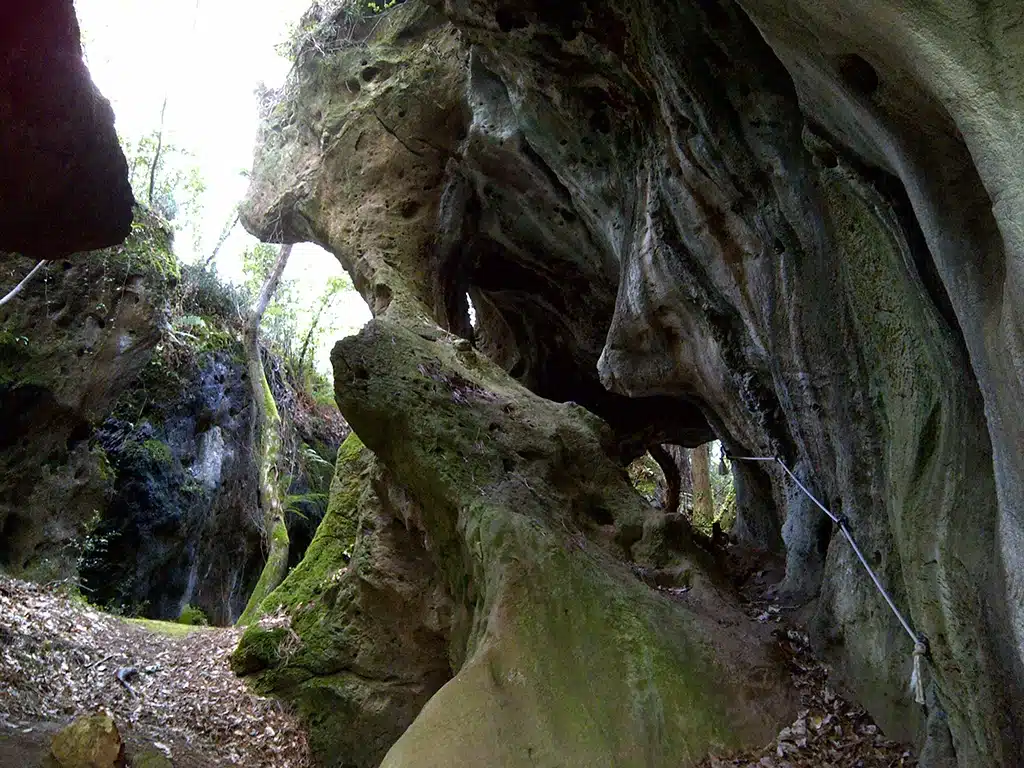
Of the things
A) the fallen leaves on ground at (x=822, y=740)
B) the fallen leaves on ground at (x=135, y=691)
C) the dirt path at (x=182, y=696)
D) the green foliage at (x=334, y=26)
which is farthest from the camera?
the green foliage at (x=334, y=26)

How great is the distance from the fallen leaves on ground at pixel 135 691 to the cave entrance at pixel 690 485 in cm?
921

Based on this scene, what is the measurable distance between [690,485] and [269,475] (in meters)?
10.6

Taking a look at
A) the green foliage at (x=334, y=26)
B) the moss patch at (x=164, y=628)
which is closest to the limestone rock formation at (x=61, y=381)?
the moss patch at (x=164, y=628)

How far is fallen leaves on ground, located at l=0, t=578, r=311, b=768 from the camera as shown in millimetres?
5914

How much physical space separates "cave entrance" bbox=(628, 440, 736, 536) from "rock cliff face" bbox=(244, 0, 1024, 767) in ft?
16.2

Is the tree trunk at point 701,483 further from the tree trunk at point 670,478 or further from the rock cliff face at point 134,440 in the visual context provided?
the rock cliff face at point 134,440

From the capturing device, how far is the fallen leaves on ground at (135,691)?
5.91 meters

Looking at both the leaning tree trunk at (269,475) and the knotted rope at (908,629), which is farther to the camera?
the leaning tree trunk at (269,475)

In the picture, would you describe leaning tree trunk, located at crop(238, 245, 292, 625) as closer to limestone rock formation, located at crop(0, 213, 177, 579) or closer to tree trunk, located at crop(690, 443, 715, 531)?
limestone rock formation, located at crop(0, 213, 177, 579)

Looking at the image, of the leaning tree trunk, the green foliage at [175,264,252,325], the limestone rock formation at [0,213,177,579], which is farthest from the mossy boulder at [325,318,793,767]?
the green foliage at [175,264,252,325]

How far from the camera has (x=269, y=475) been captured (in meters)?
12.3

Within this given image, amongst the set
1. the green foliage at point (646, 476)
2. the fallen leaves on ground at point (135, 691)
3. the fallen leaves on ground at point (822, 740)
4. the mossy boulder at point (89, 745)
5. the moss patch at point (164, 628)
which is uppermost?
the green foliage at point (646, 476)

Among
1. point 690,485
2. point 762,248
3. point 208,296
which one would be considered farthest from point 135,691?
point 690,485

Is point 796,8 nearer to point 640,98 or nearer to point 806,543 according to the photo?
point 640,98
